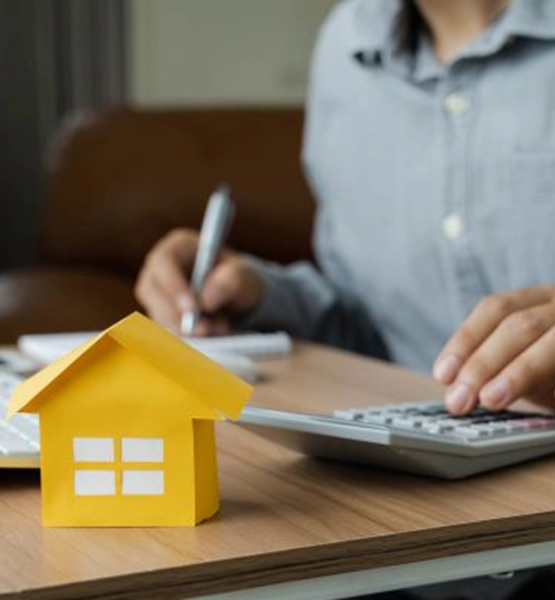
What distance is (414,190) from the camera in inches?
54.6

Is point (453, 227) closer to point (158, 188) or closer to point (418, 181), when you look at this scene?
point (418, 181)

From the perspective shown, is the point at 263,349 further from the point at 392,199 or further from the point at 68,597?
the point at 68,597

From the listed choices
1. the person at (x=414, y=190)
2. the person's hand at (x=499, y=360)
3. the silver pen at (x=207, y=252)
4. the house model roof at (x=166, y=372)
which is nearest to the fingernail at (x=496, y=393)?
the person's hand at (x=499, y=360)

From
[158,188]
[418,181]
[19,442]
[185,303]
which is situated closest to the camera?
[19,442]

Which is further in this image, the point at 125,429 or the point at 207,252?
the point at 207,252

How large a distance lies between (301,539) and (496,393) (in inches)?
8.8

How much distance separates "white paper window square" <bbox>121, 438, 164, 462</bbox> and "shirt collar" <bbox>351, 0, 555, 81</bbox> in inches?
29.0

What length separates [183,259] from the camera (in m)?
1.34

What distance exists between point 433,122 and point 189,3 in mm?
1796

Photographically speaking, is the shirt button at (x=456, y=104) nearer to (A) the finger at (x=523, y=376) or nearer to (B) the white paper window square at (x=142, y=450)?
(A) the finger at (x=523, y=376)

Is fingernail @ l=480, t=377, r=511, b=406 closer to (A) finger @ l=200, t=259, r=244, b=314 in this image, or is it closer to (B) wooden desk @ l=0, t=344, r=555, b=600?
(B) wooden desk @ l=0, t=344, r=555, b=600

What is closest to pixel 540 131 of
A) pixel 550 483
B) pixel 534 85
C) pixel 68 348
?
pixel 534 85

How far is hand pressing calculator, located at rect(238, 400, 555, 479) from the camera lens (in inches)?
28.1

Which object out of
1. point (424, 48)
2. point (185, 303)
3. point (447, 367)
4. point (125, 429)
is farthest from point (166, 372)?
point (424, 48)
